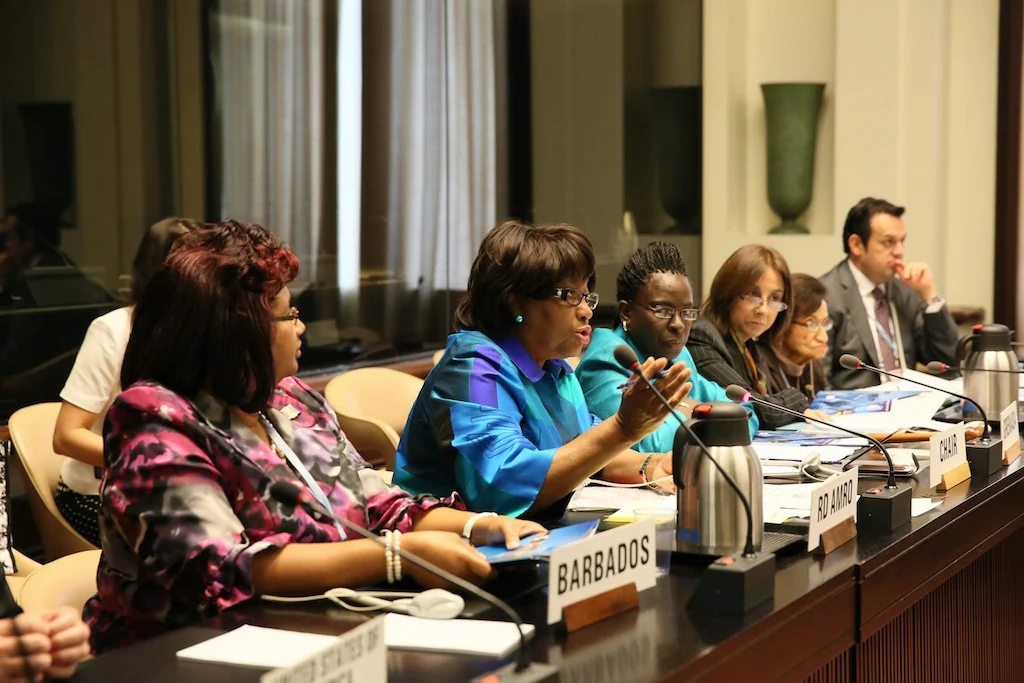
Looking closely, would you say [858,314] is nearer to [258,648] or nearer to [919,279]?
[919,279]

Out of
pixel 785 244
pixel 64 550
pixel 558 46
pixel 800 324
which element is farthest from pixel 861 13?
pixel 64 550

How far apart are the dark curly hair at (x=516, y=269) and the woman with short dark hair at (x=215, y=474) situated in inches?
22.2

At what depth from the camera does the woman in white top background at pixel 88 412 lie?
317 cm

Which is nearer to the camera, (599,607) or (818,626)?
(599,607)

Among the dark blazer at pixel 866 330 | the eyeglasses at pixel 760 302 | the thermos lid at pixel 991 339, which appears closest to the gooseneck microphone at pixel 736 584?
the thermos lid at pixel 991 339

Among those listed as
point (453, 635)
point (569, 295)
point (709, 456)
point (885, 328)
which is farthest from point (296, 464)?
point (885, 328)

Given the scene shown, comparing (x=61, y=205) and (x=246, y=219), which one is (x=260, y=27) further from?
(x=61, y=205)

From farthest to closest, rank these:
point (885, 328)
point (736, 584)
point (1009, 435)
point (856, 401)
Answer: point (885, 328), point (856, 401), point (1009, 435), point (736, 584)

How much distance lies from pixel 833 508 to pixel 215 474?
894mm

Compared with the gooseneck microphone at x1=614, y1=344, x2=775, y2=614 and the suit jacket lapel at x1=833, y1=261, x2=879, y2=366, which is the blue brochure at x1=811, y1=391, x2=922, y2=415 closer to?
the suit jacket lapel at x1=833, y1=261, x2=879, y2=366

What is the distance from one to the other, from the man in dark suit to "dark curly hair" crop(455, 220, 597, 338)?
8.52ft

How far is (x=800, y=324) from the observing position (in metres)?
4.03

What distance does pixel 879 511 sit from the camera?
2.04m

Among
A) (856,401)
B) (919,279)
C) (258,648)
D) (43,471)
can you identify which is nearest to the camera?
(258,648)
